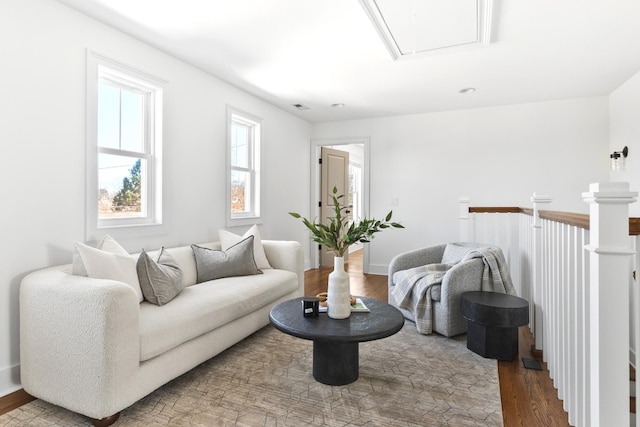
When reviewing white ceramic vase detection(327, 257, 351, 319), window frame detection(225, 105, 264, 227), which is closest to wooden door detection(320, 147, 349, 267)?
window frame detection(225, 105, 264, 227)

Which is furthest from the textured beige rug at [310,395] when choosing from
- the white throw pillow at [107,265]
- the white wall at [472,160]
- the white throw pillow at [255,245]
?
the white wall at [472,160]

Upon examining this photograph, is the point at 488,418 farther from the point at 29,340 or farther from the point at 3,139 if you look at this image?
the point at 3,139

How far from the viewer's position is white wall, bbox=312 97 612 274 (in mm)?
4512

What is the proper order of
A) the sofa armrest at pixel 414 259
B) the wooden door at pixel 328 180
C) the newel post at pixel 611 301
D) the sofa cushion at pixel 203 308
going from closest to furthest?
the newel post at pixel 611 301 → the sofa cushion at pixel 203 308 → the sofa armrest at pixel 414 259 → the wooden door at pixel 328 180

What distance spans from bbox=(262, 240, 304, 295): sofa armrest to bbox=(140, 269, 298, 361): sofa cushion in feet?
0.74

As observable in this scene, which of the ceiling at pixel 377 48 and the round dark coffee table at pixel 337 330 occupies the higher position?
the ceiling at pixel 377 48

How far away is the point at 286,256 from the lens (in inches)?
139

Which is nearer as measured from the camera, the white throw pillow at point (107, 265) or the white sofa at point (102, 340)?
the white sofa at point (102, 340)

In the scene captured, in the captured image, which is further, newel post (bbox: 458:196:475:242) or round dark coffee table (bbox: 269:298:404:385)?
newel post (bbox: 458:196:475:242)

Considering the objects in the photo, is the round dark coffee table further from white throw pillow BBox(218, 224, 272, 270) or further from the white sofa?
white throw pillow BBox(218, 224, 272, 270)

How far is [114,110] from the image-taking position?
2.84 meters

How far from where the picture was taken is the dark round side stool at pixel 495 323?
2412 millimetres

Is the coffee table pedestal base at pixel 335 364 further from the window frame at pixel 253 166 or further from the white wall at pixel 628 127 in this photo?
the white wall at pixel 628 127

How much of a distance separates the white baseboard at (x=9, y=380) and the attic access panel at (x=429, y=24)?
3.05m
